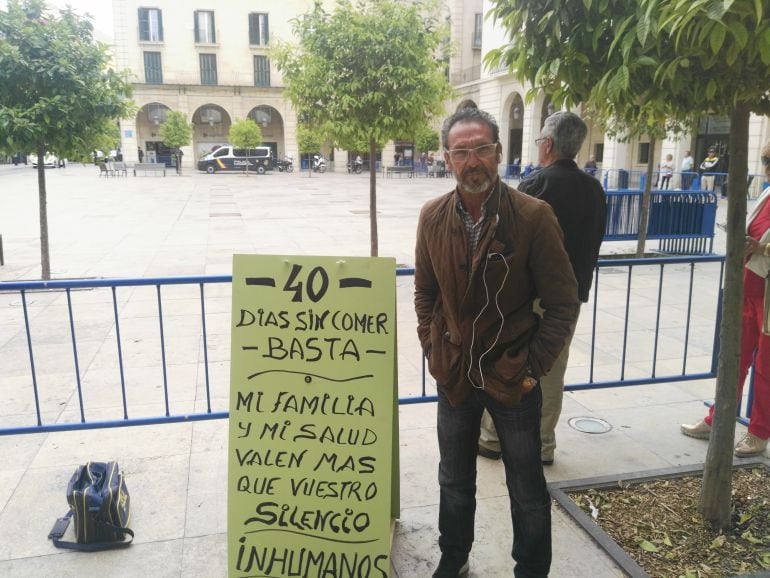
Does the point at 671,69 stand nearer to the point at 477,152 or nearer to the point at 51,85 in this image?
the point at 477,152

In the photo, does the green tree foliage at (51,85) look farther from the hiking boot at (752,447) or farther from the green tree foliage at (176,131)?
the green tree foliage at (176,131)

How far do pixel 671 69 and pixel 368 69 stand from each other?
6.88 m

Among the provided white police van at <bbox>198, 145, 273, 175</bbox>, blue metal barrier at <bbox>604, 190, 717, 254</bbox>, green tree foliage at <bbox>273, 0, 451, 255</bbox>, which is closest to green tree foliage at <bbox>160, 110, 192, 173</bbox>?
white police van at <bbox>198, 145, 273, 175</bbox>

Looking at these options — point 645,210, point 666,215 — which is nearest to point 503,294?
point 645,210

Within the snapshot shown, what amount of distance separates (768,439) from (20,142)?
9.11 meters

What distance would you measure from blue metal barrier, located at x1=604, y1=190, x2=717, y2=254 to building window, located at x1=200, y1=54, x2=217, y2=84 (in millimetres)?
46574

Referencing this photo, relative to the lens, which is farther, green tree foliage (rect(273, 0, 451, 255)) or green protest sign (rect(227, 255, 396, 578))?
green tree foliage (rect(273, 0, 451, 255))

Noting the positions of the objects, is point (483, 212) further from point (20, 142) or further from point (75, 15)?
point (75, 15)

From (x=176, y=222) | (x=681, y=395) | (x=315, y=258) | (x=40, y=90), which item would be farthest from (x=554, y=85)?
(x=176, y=222)

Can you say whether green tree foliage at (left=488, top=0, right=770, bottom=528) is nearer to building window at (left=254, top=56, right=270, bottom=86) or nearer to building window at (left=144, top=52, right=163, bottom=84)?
building window at (left=254, top=56, right=270, bottom=86)

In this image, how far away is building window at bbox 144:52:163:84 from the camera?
4966cm

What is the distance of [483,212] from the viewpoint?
2.40 meters

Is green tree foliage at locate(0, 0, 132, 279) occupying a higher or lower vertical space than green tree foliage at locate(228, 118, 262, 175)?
lower

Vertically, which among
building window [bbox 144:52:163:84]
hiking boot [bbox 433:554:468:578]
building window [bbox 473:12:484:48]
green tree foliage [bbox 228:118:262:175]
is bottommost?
hiking boot [bbox 433:554:468:578]
